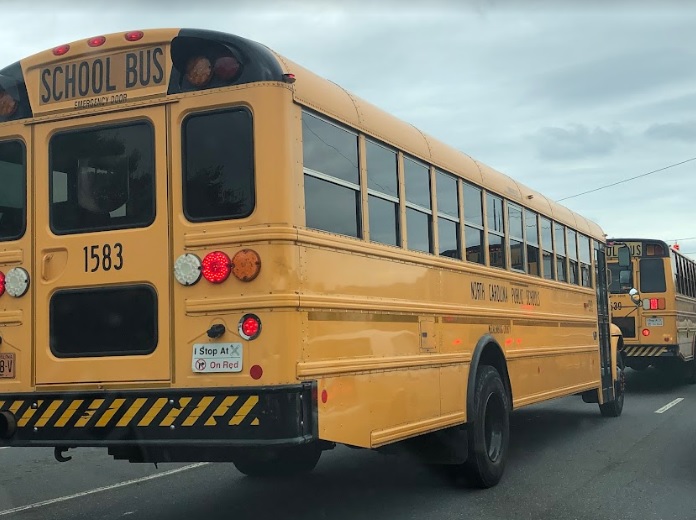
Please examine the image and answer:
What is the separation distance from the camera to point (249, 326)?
4.29 metres

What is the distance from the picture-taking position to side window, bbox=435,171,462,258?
6.26 meters

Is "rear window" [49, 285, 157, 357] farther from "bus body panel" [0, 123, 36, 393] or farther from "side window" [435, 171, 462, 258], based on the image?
"side window" [435, 171, 462, 258]

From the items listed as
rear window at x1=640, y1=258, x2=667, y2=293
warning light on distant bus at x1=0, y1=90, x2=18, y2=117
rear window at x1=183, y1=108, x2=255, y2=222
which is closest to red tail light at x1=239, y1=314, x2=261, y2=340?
rear window at x1=183, y1=108, x2=255, y2=222

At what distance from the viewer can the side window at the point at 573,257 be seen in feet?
31.8

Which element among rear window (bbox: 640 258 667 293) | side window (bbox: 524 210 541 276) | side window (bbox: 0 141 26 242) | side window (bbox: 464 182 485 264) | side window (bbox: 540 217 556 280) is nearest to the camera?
side window (bbox: 0 141 26 242)

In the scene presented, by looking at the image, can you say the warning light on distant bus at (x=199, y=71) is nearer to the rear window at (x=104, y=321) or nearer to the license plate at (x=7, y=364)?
the rear window at (x=104, y=321)

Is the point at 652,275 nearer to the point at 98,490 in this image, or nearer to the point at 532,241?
the point at 532,241

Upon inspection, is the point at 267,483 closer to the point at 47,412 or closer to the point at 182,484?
the point at 182,484

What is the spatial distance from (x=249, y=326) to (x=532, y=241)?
15.7ft

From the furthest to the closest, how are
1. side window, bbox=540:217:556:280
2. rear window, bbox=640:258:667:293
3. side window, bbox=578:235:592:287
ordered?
1. rear window, bbox=640:258:667:293
2. side window, bbox=578:235:592:287
3. side window, bbox=540:217:556:280

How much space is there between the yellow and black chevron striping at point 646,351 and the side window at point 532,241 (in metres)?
7.22

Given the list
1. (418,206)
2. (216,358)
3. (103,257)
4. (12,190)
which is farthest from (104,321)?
(418,206)

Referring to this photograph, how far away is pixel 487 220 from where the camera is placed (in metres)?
7.16

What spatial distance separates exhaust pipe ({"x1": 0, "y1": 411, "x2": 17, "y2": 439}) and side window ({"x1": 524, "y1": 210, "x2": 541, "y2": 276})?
16.9 feet
